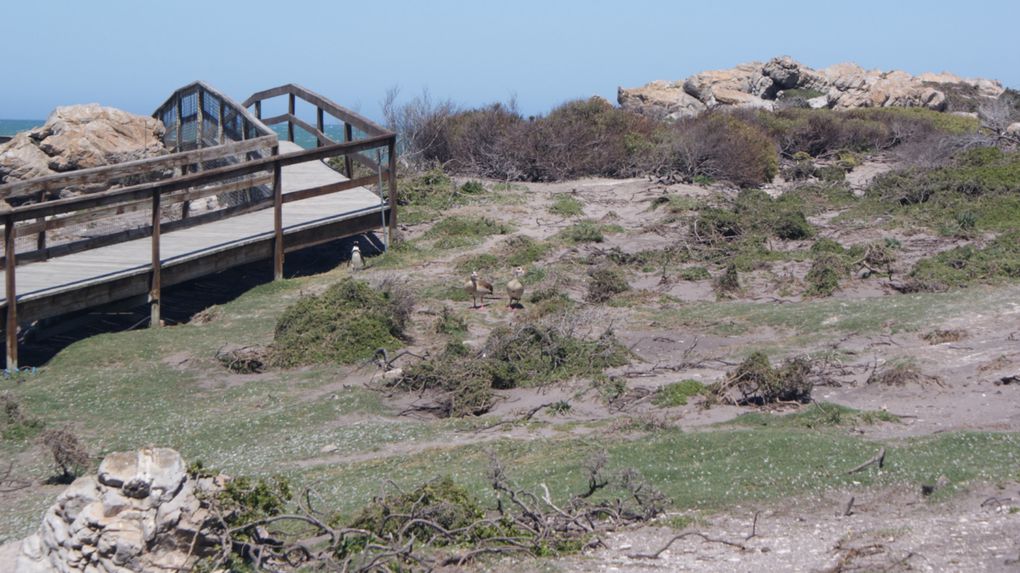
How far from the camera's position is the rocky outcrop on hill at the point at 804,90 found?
42.8 metres

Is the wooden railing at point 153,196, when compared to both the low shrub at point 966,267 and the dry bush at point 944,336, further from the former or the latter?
the dry bush at point 944,336

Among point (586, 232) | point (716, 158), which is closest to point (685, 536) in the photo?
point (586, 232)

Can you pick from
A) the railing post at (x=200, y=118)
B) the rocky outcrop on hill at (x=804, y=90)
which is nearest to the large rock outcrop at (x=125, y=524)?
the railing post at (x=200, y=118)

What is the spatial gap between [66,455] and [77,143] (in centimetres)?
1460

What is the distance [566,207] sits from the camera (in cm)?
2281

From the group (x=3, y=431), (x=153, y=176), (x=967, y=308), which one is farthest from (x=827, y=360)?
(x=153, y=176)

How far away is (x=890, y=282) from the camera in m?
A: 16.7

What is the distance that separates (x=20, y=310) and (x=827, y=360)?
9.81 meters

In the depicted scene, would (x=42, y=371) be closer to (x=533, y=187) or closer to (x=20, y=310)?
(x=20, y=310)

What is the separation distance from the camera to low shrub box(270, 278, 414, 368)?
14.0 metres

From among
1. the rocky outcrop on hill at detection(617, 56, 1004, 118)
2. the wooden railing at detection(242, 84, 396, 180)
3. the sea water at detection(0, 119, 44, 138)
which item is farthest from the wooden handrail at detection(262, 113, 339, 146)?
the sea water at detection(0, 119, 44, 138)

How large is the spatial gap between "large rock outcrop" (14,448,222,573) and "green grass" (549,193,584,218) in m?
15.6

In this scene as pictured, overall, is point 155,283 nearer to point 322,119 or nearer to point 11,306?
point 11,306

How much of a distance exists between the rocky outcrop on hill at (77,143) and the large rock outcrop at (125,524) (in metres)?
17.2
